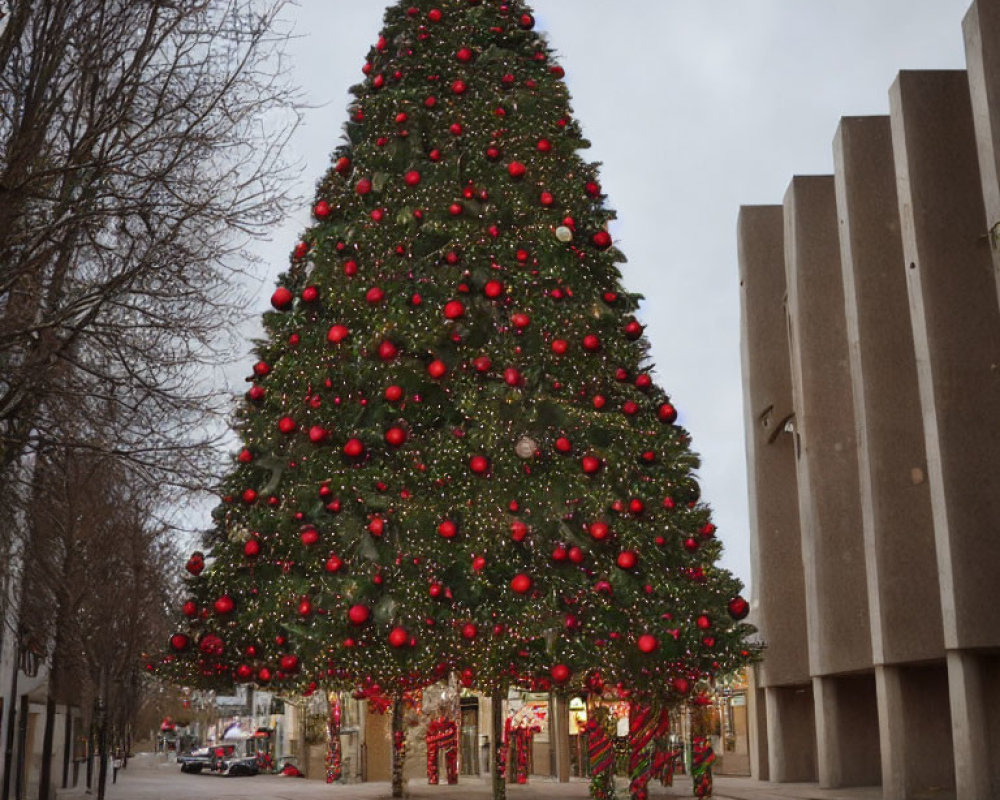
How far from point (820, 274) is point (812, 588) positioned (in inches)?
287

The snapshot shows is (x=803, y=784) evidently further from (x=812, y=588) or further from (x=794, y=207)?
(x=794, y=207)

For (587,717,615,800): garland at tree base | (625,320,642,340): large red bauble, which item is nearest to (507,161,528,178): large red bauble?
(625,320,642,340): large red bauble

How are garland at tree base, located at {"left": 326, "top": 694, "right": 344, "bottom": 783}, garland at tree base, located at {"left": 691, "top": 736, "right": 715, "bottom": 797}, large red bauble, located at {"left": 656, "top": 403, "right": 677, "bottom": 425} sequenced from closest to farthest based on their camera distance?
large red bauble, located at {"left": 656, "top": 403, "right": 677, "bottom": 425} → garland at tree base, located at {"left": 691, "top": 736, "right": 715, "bottom": 797} → garland at tree base, located at {"left": 326, "top": 694, "right": 344, "bottom": 783}

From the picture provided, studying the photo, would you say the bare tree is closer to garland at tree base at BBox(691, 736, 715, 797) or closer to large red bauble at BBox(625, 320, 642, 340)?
large red bauble at BBox(625, 320, 642, 340)

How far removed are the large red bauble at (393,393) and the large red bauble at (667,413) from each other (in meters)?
3.07

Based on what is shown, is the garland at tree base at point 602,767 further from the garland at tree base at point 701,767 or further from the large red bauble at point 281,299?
the large red bauble at point 281,299

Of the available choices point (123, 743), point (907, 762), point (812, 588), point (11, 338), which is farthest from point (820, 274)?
point (123, 743)

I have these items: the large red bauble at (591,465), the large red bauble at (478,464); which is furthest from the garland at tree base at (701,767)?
the large red bauble at (478,464)

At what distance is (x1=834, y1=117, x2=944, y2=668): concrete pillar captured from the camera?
22.1 m

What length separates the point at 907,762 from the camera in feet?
73.7

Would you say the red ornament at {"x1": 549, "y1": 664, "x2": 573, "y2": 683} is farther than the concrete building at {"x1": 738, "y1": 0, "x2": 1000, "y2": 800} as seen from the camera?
No

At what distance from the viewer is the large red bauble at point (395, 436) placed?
13.0 metres

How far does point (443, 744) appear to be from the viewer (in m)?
33.1

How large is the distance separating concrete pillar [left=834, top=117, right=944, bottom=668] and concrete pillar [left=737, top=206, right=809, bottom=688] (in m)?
7.98
